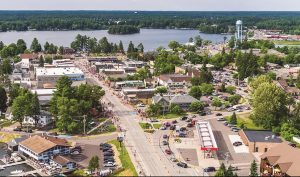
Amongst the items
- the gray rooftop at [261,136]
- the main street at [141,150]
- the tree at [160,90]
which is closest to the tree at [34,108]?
the main street at [141,150]

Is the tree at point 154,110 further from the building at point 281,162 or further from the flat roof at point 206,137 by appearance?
the building at point 281,162

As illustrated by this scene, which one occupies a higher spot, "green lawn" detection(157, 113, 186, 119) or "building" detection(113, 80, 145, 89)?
"building" detection(113, 80, 145, 89)

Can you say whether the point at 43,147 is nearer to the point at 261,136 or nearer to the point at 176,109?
the point at 176,109

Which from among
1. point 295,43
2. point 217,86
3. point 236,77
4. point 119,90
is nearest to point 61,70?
point 119,90

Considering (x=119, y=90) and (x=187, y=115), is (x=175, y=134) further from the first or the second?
(x=119, y=90)

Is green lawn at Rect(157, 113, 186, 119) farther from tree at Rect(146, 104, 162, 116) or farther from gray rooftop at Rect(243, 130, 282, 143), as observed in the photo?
gray rooftop at Rect(243, 130, 282, 143)

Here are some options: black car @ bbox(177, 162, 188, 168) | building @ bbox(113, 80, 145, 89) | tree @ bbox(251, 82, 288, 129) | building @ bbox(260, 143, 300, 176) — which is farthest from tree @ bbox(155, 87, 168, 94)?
building @ bbox(260, 143, 300, 176)

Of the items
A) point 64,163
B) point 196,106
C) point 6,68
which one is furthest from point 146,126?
point 6,68
